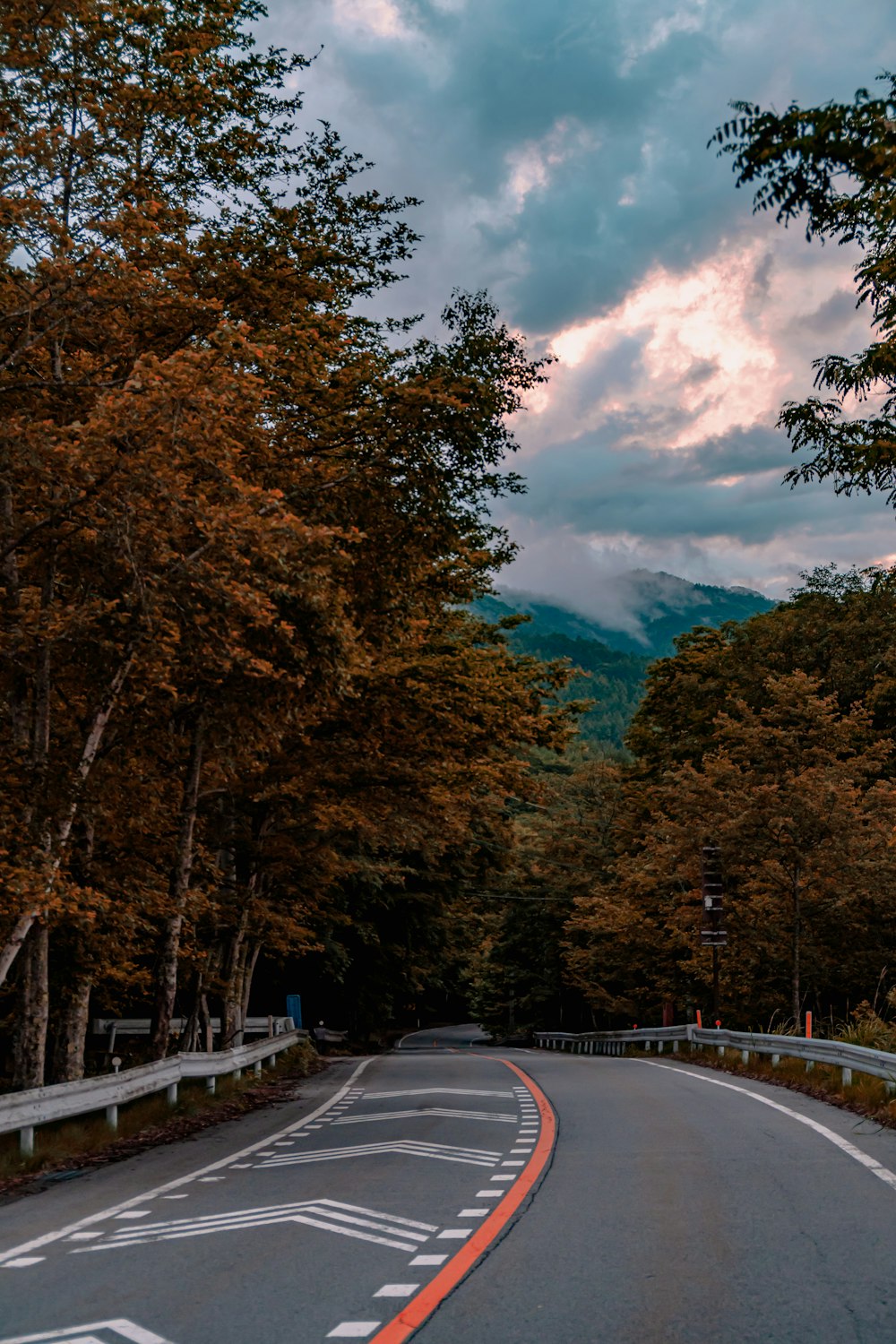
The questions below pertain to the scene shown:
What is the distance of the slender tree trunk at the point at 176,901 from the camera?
17609mm

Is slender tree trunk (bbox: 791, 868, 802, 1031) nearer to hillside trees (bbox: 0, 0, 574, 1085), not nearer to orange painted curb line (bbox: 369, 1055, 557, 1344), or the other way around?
hillside trees (bbox: 0, 0, 574, 1085)

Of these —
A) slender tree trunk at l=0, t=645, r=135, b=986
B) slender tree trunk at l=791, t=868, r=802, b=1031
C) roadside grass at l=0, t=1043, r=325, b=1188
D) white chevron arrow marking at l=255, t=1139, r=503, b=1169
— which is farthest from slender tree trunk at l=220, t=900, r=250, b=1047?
slender tree trunk at l=791, t=868, r=802, b=1031

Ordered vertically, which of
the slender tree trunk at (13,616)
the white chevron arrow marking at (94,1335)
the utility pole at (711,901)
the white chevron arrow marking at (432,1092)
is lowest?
the white chevron arrow marking at (432,1092)

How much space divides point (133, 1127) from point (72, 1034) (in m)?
2.58

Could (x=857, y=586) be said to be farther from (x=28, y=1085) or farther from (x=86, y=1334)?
(x=86, y=1334)

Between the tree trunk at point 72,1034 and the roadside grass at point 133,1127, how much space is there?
87cm

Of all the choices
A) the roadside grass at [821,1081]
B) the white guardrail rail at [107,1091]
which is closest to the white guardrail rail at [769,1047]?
the roadside grass at [821,1081]

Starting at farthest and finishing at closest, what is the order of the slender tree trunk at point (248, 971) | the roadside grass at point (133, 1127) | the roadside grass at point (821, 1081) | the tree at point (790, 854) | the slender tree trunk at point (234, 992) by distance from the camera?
1. the slender tree trunk at point (248, 971)
2. the tree at point (790, 854)
3. the slender tree trunk at point (234, 992)
4. the roadside grass at point (821, 1081)
5. the roadside grass at point (133, 1127)

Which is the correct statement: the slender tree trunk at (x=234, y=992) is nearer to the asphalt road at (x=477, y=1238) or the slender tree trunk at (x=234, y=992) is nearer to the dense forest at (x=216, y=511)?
the dense forest at (x=216, y=511)

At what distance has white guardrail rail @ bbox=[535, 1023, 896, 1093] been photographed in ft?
50.8

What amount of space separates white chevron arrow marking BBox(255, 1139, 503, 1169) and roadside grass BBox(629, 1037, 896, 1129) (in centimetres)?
477

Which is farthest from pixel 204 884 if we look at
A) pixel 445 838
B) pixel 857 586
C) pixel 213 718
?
pixel 857 586

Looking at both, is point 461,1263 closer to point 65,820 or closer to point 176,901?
point 65,820

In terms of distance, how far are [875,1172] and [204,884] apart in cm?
1459
